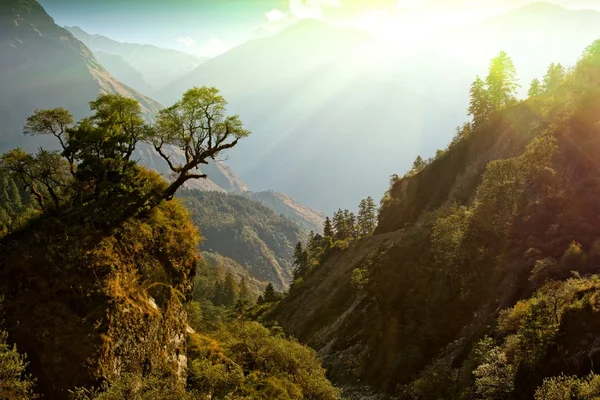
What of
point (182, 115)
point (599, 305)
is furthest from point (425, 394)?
point (182, 115)

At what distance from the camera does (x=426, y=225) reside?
159 ft

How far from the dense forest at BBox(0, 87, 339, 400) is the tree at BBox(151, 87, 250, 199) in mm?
82

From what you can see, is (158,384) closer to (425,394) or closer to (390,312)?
(425,394)

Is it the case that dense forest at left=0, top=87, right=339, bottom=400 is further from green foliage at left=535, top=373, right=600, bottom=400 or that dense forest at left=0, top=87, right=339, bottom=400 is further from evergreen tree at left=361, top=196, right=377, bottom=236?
evergreen tree at left=361, top=196, right=377, bottom=236

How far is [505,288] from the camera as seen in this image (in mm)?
31141

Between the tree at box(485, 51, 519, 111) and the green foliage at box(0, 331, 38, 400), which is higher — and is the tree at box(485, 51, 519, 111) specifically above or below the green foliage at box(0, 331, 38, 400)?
above

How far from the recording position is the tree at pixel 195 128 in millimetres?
26297

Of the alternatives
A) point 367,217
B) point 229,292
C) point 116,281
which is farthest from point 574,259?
point 229,292

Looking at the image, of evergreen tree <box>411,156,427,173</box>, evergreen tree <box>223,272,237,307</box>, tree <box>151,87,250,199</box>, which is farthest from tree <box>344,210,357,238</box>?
tree <box>151,87,250,199</box>

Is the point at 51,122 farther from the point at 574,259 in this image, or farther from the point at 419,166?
the point at 419,166

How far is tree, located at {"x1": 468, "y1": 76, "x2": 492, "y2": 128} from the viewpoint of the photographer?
7650cm

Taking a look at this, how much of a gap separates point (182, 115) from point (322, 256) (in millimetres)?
78424

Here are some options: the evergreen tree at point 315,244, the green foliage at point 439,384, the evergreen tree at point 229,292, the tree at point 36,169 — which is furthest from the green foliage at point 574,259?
the evergreen tree at point 229,292

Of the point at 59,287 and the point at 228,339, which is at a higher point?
the point at 59,287
